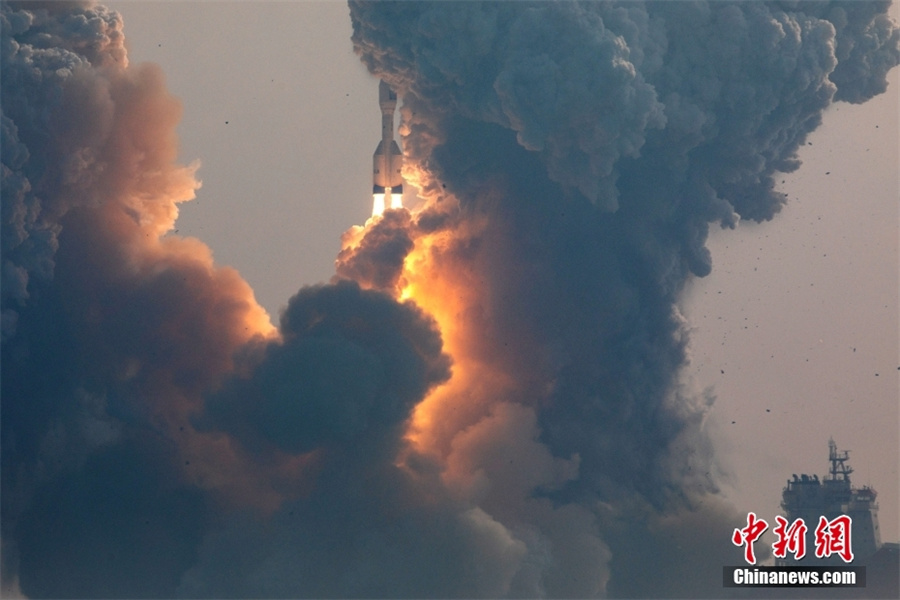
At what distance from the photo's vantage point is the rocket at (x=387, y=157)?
78.4 meters

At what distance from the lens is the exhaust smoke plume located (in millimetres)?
72000

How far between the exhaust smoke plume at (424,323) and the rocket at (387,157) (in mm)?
1987

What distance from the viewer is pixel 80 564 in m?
74.6

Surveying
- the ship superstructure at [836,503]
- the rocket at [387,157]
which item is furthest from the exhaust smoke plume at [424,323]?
the ship superstructure at [836,503]

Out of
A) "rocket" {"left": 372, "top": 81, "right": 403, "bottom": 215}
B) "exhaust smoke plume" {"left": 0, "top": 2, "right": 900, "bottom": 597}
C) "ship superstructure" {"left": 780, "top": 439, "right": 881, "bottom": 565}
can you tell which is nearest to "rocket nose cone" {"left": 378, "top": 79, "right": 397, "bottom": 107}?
"rocket" {"left": 372, "top": 81, "right": 403, "bottom": 215}

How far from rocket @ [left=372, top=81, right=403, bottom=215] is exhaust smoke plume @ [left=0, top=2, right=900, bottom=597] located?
199 centimetres

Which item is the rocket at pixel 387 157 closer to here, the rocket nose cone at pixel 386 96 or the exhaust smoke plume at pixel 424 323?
the rocket nose cone at pixel 386 96

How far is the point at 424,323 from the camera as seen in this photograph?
242 ft

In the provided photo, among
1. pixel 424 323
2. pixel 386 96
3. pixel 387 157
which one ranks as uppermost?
pixel 386 96

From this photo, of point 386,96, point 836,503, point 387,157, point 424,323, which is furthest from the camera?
point 836,503

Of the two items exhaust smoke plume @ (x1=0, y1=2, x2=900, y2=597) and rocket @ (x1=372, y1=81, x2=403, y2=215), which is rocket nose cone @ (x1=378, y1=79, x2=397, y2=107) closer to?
rocket @ (x1=372, y1=81, x2=403, y2=215)

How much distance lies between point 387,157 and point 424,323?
27.1 feet

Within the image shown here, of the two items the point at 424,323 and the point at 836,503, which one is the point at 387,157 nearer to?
the point at 424,323

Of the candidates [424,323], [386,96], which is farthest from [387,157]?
[424,323]
